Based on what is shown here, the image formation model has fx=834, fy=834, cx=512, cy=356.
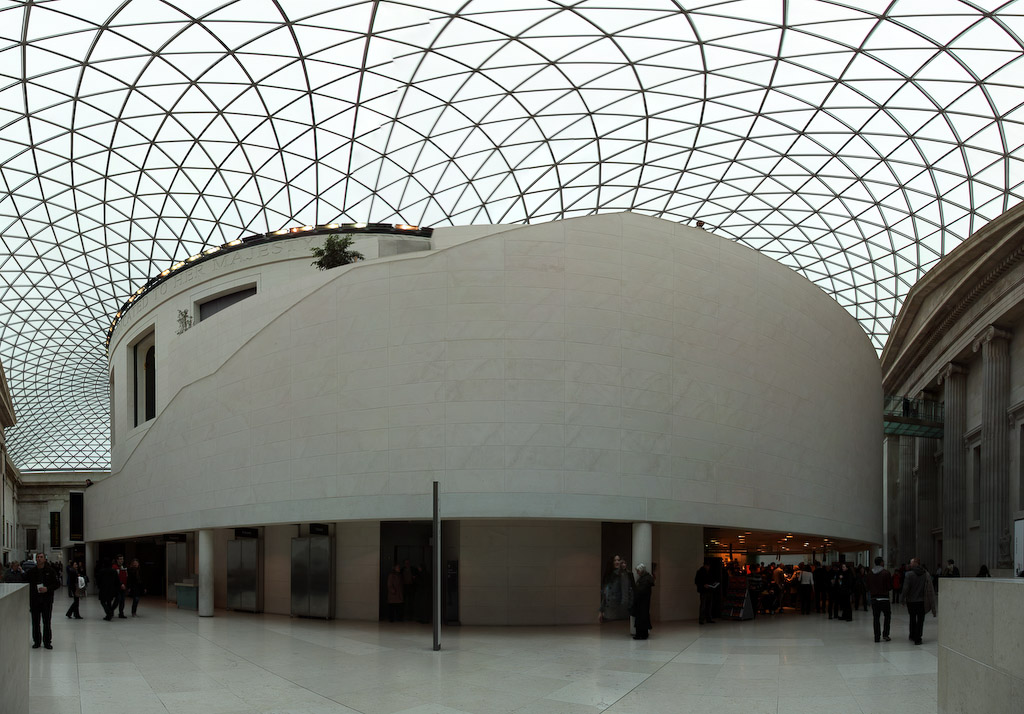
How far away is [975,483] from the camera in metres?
48.3

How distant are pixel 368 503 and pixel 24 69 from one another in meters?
24.3

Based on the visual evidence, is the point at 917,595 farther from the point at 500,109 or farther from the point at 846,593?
the point at 500,109

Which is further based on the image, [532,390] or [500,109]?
[500,109]

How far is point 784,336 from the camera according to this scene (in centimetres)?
3062

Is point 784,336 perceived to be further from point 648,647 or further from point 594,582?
point 648,647

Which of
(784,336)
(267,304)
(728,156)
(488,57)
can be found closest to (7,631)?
(267,304)

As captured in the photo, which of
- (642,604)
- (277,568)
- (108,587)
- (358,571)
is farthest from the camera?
(277,568)

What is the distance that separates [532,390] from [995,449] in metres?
30.6

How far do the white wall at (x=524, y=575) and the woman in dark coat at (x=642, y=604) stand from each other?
466 centimetres

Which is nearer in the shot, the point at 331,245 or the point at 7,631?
the point at 7,631

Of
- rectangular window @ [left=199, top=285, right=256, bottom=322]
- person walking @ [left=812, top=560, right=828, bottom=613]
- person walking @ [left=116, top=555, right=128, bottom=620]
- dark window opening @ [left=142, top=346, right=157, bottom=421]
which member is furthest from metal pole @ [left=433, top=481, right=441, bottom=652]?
dark window opening @ [left=142, top=346, right=157, bottom=421]

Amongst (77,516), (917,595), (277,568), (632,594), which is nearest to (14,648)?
(632,594)

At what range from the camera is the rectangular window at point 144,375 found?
153 ft

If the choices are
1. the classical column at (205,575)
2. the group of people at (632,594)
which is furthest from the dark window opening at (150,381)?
the group of people at (632,594)
